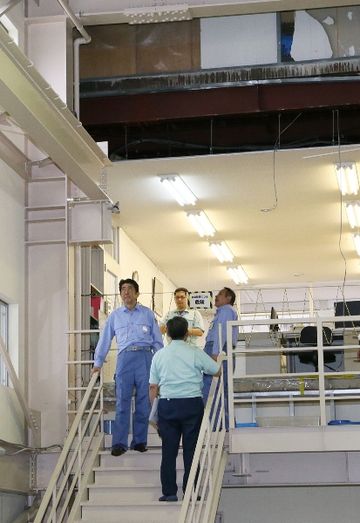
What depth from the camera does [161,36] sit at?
1333 centimetres

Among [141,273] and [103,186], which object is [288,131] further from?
[141,273]

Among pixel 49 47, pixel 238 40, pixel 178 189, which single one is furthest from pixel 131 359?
pixel 178 189

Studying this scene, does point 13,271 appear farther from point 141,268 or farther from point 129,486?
point 141,268

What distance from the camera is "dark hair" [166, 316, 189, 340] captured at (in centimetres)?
903

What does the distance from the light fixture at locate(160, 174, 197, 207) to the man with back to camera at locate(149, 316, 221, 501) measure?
5.39m

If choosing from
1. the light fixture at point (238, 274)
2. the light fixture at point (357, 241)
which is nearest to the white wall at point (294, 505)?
the light fixture at point (357, 241)

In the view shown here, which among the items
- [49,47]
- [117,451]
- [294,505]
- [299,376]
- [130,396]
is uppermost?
[49,47]

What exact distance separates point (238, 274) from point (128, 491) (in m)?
12.7

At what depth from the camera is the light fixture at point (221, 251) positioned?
1909cm

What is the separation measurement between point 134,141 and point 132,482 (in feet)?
17.5

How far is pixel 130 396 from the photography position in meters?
10.1

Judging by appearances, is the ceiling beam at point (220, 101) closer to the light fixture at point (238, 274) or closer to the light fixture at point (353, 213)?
the light fixture at point (353, 213)

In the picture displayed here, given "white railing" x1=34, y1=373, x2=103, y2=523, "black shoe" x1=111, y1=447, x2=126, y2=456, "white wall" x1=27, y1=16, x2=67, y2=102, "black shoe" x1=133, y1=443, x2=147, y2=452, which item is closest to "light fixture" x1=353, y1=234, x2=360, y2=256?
"white wall" x1=27, y1=16, x2=67, y2=102

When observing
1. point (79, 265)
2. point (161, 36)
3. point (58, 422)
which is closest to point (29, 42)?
point (161, 36)
